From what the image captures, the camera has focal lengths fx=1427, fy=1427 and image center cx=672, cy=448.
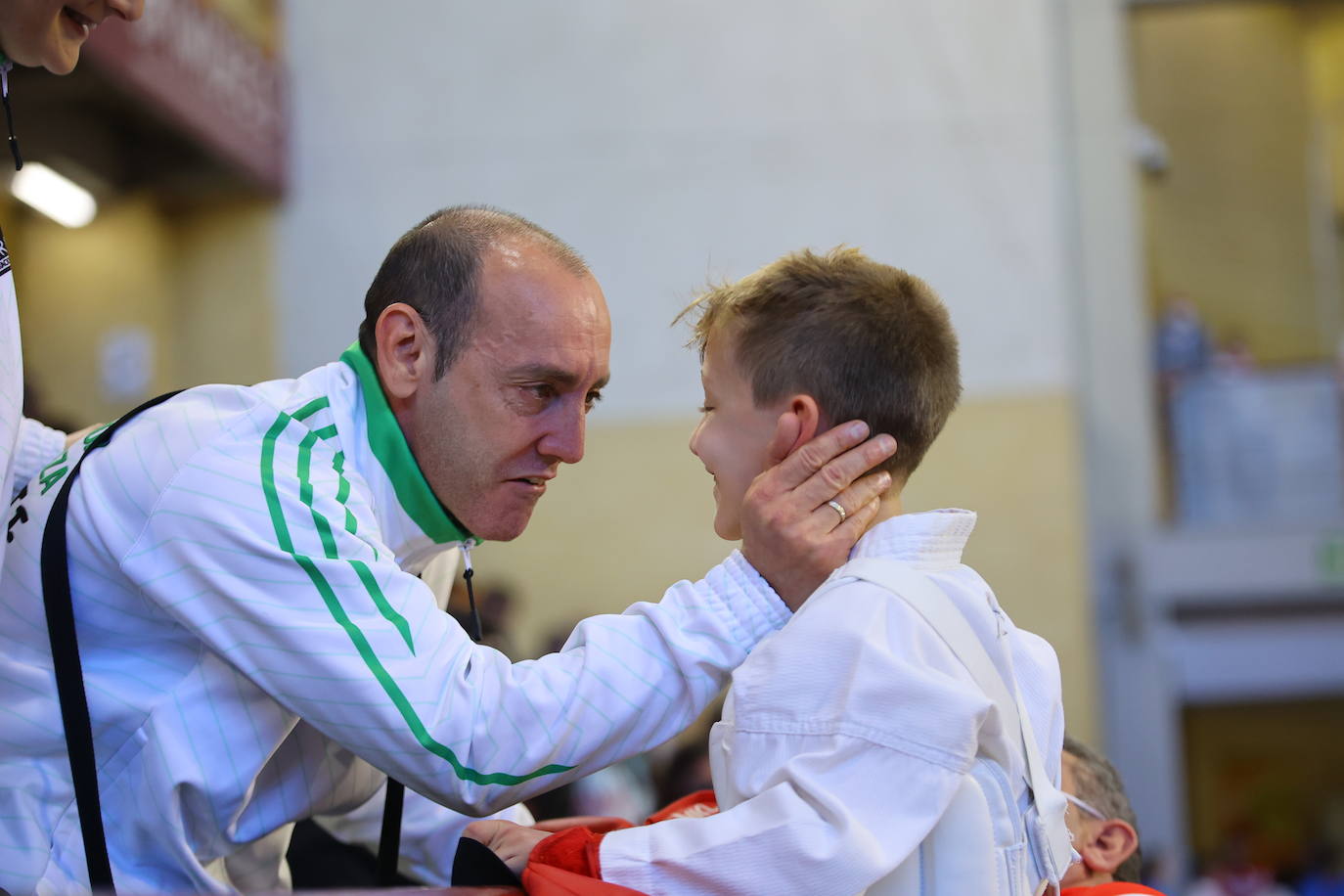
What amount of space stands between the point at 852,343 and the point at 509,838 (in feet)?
2.51

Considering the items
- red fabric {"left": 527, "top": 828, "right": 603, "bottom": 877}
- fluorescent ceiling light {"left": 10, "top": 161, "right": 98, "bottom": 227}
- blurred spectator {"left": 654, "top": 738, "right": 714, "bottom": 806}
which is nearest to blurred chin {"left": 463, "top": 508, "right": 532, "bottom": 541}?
red fabric {"left": 527, "top": 828, "right": 603, "bottom": 877}

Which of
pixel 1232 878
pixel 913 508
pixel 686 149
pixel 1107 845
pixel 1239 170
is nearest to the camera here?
pixel 1107 845

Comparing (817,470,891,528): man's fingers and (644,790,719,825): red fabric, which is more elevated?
(817,470,891,528): man's fingers

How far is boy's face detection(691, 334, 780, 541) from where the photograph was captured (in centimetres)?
188

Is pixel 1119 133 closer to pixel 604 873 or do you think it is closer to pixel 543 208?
pixel 543 208

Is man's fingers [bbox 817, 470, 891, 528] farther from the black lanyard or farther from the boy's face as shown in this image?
the black lanyard

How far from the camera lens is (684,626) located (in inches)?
70.9

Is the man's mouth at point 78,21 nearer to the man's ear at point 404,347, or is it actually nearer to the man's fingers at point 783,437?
the man's ear at point 404,347

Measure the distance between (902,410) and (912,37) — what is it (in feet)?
24.9

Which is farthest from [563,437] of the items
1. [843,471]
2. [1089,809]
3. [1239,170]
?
[1239,170]

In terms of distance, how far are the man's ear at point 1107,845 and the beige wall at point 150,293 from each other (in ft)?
23.8

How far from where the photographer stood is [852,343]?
72.7 inches

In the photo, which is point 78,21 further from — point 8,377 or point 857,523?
point 857,523

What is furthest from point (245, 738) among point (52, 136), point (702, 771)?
point (52, 136)
